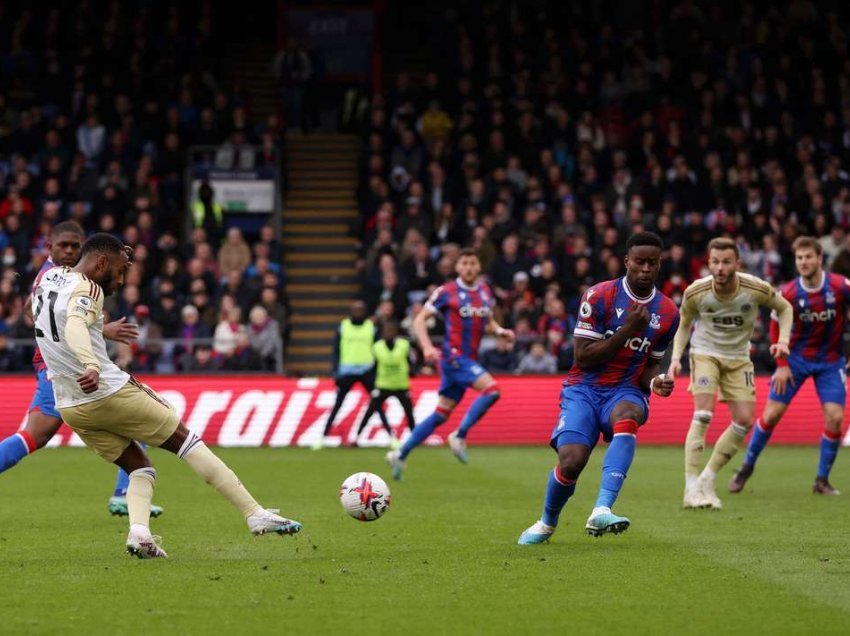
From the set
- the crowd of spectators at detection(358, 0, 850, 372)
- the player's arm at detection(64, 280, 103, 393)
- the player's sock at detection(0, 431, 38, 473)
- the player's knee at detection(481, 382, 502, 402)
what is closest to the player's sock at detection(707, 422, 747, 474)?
the player's knee at detection(481, 382, 502, 402)

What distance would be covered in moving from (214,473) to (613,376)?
2.82m

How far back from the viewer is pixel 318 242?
97.1ft

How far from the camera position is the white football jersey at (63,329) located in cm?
929

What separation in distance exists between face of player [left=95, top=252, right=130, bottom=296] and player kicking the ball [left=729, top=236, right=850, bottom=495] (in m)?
7.14

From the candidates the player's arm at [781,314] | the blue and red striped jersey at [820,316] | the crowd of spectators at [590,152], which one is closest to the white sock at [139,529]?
the player's arm at [781,314]

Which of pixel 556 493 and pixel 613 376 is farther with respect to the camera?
pixel 613 376

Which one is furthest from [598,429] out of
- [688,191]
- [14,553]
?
[688,191]

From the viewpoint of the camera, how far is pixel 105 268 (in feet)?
31.1

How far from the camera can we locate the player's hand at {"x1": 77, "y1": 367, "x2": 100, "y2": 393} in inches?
354

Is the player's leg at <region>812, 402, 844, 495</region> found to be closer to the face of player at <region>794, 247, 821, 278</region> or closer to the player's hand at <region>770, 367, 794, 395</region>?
the player's hand at <region>770, 367, 794, 395</region>

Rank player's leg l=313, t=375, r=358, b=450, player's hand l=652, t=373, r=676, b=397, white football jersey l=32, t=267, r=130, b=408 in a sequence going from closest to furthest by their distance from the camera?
white football jersey l=32, t=267, r=130, b=408, player's hand l=652, t=373, r=676, b=397, player's leg l=313, t=375, r=358, b=450

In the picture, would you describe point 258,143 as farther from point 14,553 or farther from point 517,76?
point 14,553

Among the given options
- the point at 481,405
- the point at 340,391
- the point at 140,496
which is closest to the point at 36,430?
the point at 140,496

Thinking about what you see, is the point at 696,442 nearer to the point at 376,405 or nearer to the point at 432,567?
the point at 432,567
